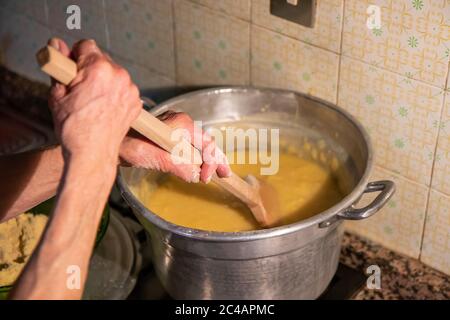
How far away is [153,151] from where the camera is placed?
0.97 m

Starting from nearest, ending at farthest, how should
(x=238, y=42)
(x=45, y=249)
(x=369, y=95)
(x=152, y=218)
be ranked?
1. (x=45, y=249)
2. (x=152, y=218)
3. (x=369, y=95)
4. (x=238, y=42)

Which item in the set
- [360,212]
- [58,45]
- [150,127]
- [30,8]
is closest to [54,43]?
[58,45]

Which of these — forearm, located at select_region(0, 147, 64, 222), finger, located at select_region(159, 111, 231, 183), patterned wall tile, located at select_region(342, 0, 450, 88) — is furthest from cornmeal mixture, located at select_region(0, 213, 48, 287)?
patterned wall tile, located at select_region(342, 0, 450, 88)

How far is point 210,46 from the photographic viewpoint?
1219 millimetres

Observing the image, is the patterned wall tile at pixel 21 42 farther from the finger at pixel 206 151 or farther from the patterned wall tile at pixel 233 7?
the finger at pixel 206 151

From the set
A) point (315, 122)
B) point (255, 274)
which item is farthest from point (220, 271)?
point (315, 122)

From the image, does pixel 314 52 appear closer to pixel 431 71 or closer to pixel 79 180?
pixel 431 71

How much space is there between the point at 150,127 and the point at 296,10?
1.22ft

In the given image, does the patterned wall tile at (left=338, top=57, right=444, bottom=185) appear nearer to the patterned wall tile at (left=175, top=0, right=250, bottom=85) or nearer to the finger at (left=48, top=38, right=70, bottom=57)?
the patterned wall tile at (left=175, top=0, right=250, bottom=85)

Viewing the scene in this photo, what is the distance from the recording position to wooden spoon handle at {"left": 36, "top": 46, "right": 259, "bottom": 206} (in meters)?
0.66

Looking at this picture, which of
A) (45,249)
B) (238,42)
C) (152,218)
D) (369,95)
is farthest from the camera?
(238,42)

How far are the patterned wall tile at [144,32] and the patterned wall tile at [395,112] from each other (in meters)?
0.35

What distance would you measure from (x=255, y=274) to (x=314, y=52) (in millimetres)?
354

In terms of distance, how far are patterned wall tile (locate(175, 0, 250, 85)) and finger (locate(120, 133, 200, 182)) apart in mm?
293
